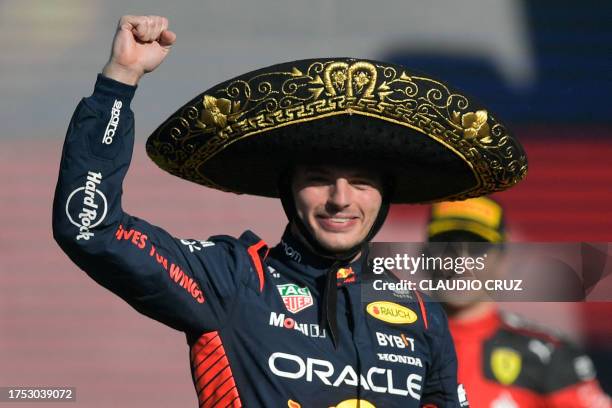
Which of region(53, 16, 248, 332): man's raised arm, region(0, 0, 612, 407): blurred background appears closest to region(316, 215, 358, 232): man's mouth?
region(53, 16, 248, 332): man's raised arm

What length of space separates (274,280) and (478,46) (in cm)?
398

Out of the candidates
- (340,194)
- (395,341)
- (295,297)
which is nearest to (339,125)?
(340,194)

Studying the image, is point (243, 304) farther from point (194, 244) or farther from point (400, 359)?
point (400, 359)

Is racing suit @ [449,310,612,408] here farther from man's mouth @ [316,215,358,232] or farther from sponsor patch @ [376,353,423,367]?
man's mouth @ [316,215,358,232]

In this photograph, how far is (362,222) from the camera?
11.7 ft

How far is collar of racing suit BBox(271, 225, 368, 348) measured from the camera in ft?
11.6

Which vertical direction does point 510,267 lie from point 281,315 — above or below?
above

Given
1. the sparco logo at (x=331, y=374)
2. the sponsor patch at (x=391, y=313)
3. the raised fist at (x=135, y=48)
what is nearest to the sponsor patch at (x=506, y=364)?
the sponsor patch at (x=391, y=313)

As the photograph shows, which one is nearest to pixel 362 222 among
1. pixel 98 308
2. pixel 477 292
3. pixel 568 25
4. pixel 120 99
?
pixel 120 99

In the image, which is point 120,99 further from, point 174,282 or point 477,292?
point 477,292

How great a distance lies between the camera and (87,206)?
2.87 metres

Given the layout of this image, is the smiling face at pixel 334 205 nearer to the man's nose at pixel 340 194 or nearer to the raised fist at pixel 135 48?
the man's nose at pixel 340 194

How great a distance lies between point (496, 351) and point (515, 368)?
121 mm

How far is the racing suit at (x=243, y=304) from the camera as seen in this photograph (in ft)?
A: 9.50
